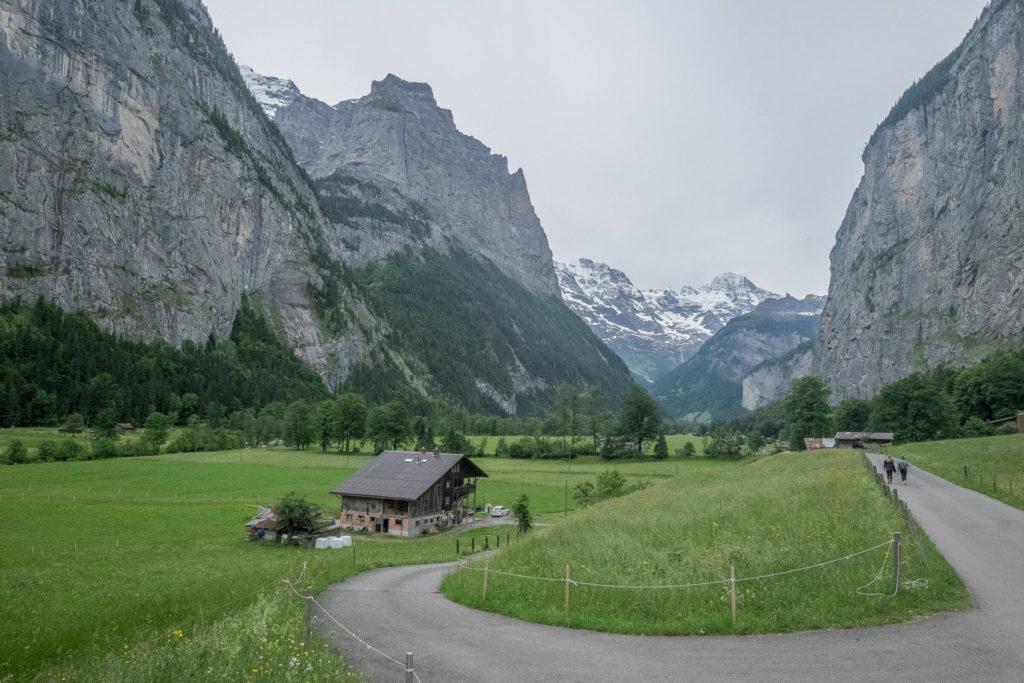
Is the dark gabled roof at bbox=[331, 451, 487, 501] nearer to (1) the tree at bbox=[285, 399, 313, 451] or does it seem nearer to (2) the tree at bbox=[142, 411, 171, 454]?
(1) the tree at bbox=[285, 399, 313, 451]

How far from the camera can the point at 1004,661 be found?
1144 centimetres

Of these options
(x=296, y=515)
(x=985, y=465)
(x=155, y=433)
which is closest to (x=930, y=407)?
(x=985, y=465)

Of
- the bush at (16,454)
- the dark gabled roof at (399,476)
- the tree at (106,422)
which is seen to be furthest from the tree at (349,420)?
the dark gabled roof at (399,476)

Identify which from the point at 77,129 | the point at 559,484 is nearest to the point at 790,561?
the point at 559,484

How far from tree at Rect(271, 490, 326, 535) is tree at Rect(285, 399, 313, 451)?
82838 mm

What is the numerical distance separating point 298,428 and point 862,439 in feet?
370

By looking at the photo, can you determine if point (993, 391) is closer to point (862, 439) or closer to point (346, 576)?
point (862, 439)

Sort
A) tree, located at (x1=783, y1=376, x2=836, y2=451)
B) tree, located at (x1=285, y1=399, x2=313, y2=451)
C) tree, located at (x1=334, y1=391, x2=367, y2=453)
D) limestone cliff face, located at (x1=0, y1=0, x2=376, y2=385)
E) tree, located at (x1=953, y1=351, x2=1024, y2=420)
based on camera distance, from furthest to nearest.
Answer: limestone cliff face, located at (x1=0, y1=0, x2=376, y2=385)
tree, located at (x1=285, y1=399, x2=313, y2=451)
tree, located at (x1=334, y1=391, x2=367, y2=453)
tree, located at (x1=783, y1=376, x2=836, y2=451)
tree, located at (x1=953, y1=351, x2=1024, y2=420)

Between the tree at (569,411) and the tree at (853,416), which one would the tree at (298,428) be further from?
the tree at (853,416)

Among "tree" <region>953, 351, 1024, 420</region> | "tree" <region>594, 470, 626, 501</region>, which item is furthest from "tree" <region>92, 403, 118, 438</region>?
"tree" <region>953, 351, 1024, 420</region>

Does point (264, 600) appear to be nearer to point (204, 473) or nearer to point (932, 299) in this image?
point (204, 473)

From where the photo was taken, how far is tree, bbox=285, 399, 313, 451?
130738 mm

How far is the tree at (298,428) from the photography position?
13074 centimetres

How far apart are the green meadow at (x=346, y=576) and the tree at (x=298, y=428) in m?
76.9
